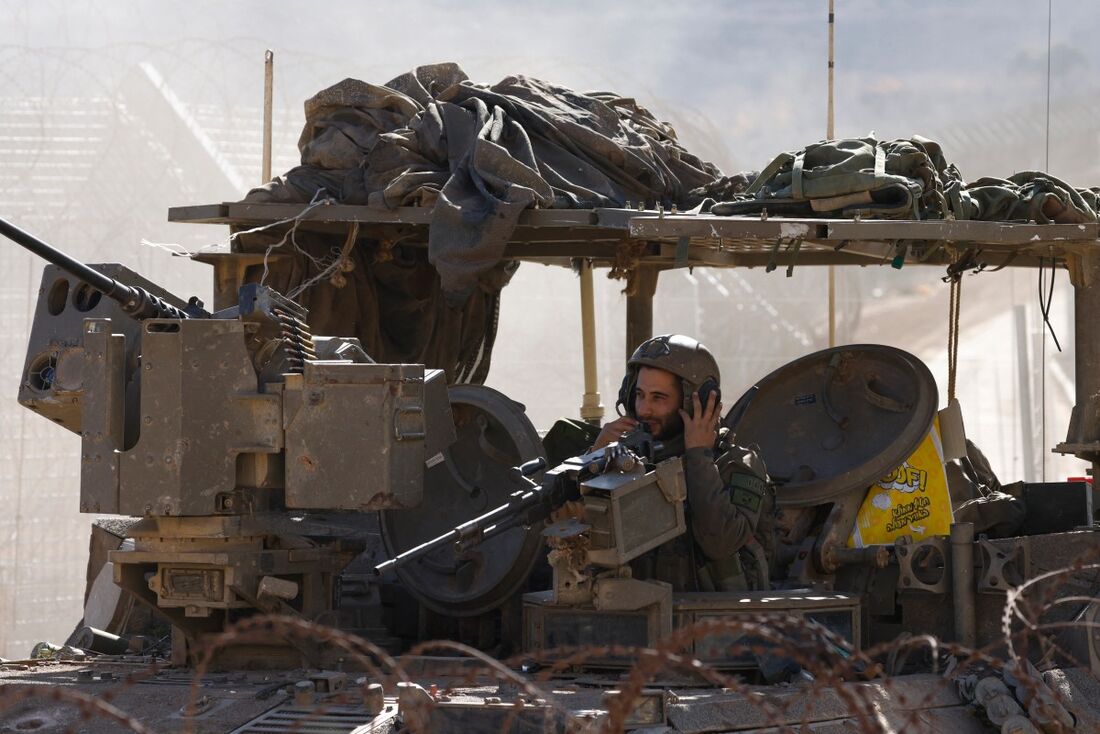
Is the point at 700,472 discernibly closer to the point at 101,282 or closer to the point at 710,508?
the point at 710,508

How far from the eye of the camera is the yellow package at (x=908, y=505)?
7797mm

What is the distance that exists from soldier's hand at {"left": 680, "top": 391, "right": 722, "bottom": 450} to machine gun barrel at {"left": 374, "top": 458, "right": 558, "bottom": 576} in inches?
24.3

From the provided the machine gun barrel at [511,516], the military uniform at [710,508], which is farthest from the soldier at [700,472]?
the machine gun barrel at [511,516]

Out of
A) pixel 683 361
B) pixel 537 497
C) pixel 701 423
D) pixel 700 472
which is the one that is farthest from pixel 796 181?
pixel 537 497

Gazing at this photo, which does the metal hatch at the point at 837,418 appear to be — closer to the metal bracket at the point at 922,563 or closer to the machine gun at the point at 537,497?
the metal bracket at the point at 922,563

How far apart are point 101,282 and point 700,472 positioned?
→ 7.99 ft

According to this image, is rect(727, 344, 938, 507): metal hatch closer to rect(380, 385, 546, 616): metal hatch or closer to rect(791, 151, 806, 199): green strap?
rect(791, 151, 806, 199): green strap

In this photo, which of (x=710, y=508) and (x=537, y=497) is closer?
(x=537, y=497)

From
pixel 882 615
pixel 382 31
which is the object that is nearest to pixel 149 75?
pixel 382 31

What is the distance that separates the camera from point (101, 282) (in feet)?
21.9

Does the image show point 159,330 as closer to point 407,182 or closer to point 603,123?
point 407,182

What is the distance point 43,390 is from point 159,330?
929mm

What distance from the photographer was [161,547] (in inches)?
262

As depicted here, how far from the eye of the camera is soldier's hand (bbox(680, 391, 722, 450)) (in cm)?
698
